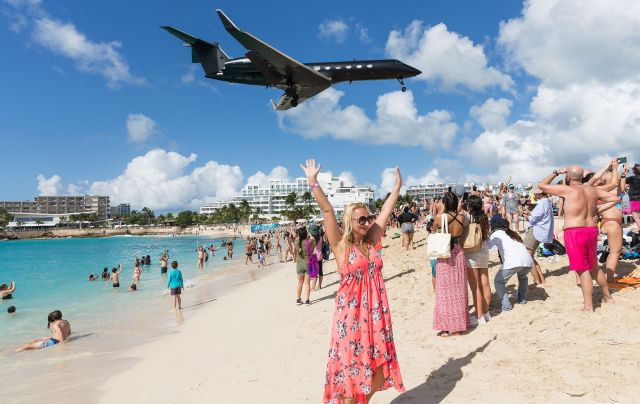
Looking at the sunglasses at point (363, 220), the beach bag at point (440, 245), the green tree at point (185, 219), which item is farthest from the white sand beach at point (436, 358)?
the green tree at point (185, 219)

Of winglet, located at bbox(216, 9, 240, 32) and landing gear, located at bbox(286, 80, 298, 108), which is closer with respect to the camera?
winglet, located at bbox(216, 9, 240, 32)

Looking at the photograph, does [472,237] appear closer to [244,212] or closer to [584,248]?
[584,248]

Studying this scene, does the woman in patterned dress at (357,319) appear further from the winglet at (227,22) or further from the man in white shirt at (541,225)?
the winglet at (227,22)

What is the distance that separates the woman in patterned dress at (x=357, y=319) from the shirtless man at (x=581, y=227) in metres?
3.59

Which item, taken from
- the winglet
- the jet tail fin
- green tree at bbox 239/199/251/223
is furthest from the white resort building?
the winglet

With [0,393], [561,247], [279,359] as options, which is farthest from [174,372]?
[561,247]

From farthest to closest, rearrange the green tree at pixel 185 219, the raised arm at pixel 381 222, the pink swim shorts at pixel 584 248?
the green tree at pixel 185 219 < the pink swim shorts at pixel 584 248 < the raised arm at pixel 381 222

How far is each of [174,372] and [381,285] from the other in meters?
4.45

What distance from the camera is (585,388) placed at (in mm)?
3547

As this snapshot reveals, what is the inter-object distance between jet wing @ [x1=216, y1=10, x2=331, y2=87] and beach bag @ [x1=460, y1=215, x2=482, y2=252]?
782cm

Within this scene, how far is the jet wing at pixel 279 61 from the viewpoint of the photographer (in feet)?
35.1

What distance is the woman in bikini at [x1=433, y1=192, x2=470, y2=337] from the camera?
5375 mm

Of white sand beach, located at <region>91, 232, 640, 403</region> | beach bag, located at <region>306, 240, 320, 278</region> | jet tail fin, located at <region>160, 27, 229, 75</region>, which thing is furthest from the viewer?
jet tail fin, located at <region>160, 27, 229, 75</region>

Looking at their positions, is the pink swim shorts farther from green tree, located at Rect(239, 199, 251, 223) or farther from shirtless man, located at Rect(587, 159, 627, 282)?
green tree, located at Rect(239, 199, 251, 223)
